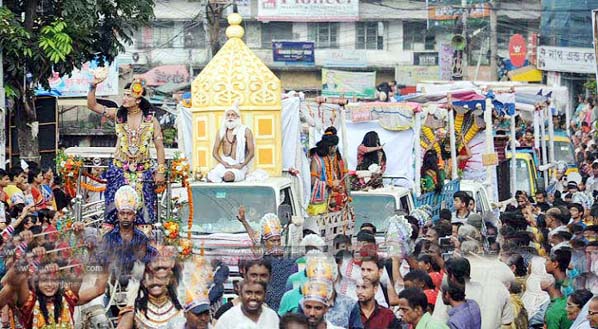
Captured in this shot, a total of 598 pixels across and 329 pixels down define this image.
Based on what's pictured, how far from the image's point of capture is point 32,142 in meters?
21.9

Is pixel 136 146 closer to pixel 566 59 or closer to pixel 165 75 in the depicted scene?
pixel 566 59

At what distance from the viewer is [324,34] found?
211 feet

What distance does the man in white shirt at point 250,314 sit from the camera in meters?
9.38

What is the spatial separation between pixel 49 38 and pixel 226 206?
5.99 meters

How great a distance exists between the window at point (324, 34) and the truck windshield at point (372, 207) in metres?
46.0

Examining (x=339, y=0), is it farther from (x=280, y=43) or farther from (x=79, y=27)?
(x=79, y=27)

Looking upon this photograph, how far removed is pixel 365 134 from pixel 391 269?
1135 cm

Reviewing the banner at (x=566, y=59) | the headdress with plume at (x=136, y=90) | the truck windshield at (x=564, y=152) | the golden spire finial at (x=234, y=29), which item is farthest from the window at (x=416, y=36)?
the headdress with plume at (x=136, y=90)

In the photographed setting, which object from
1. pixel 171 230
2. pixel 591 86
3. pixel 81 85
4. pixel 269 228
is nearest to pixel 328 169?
pixel 171 230

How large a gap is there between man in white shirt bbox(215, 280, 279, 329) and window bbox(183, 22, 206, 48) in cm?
5259

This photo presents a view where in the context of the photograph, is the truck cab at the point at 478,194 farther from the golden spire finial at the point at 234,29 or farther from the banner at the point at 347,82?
the banner at the point at 347,82

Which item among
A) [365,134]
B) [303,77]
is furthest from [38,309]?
[303,77]

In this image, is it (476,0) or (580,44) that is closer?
(580,44)

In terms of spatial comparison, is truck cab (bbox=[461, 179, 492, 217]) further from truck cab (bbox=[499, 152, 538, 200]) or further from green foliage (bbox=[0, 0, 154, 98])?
green foliage (bbox=[0, 0, 154, 98])
